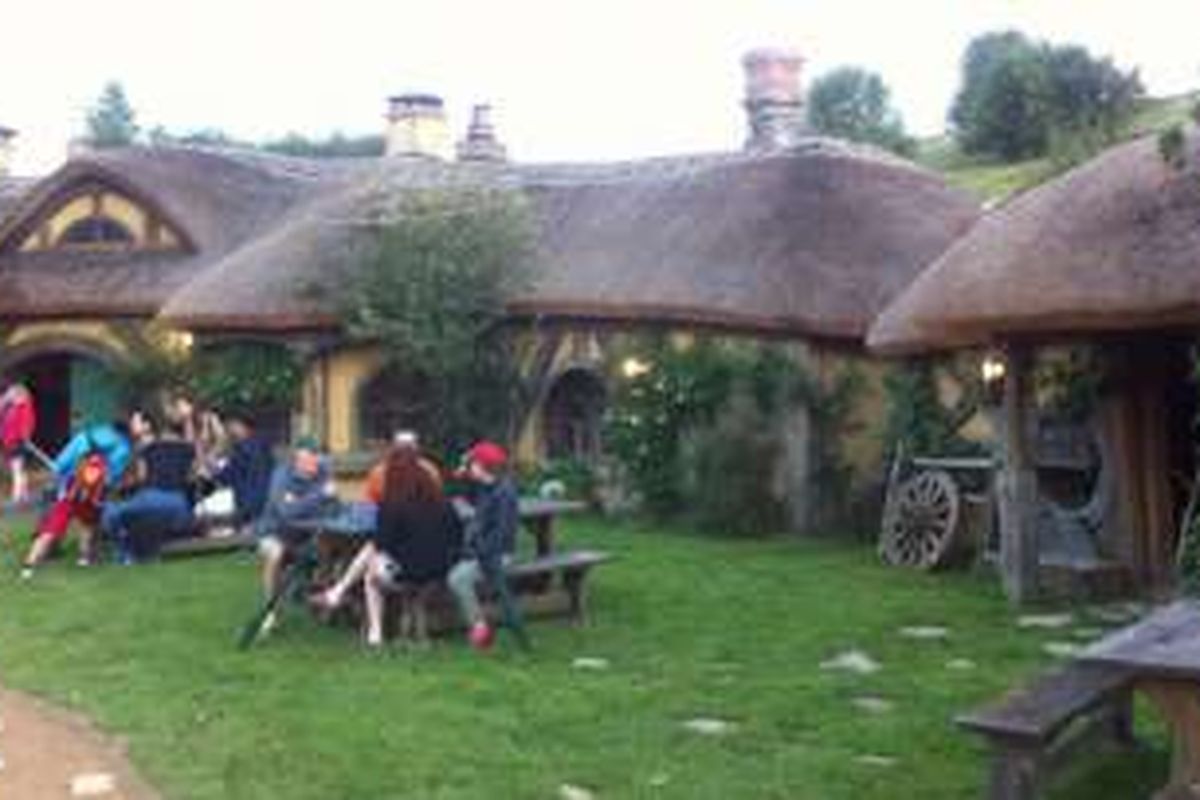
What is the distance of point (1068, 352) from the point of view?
1534cm

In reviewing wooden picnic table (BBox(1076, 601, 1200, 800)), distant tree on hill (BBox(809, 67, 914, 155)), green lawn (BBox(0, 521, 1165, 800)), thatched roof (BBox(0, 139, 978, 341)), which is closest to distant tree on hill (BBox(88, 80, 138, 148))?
distant tree on hill (BBox(809, 67, 914, 155))

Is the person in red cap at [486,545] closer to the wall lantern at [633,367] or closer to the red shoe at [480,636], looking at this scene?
the red shoe at [480,636]

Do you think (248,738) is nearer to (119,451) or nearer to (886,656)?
(886,656)

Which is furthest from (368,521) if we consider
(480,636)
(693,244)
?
(693,244)

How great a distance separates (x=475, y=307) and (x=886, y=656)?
10436mm

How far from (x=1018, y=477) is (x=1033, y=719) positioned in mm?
6756

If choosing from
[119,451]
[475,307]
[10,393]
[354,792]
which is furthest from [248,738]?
[10,393]

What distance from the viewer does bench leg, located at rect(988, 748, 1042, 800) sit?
22.4ft

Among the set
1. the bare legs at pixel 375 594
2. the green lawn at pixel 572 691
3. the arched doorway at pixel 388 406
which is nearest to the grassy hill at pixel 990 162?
the arched doorway at pixel 388 406

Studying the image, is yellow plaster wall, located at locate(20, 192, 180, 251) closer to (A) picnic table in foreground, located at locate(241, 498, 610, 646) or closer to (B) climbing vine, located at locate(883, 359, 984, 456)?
(B) climbing vine, located at locate(883, 359, 984, 456)

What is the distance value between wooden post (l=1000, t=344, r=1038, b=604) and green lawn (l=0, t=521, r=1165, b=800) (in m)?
0.43

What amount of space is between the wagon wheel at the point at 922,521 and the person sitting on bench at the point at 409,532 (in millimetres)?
5417

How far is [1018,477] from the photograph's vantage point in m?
13.4

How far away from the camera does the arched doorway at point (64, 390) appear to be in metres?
24.4
